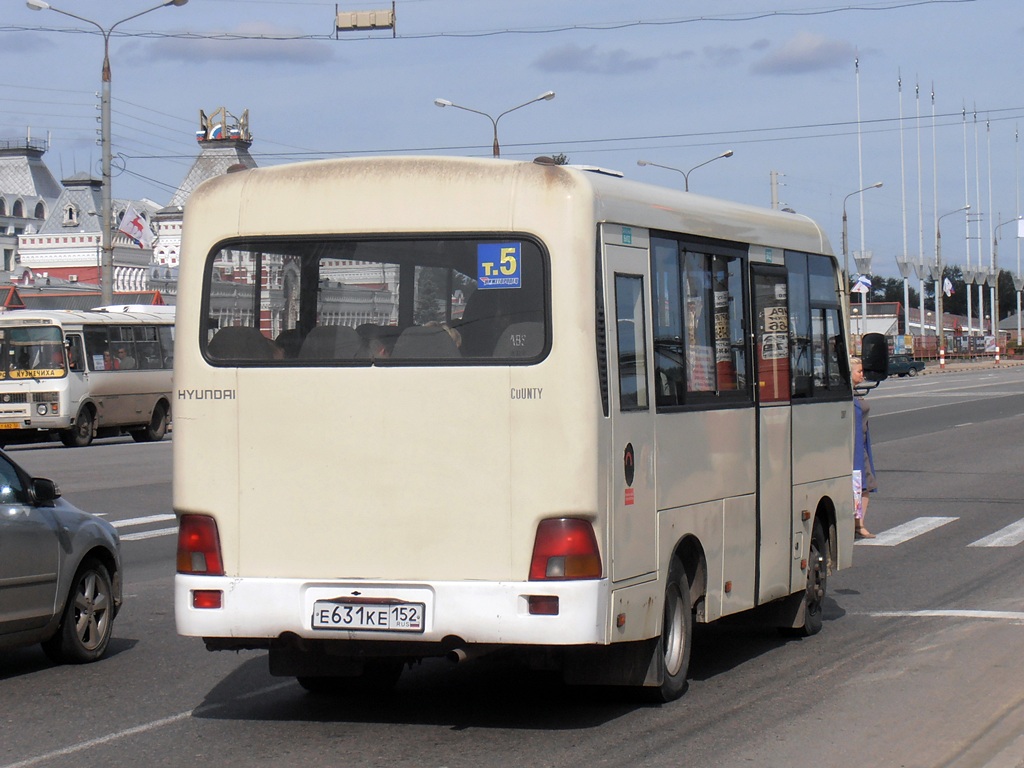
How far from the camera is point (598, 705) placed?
7.70 m

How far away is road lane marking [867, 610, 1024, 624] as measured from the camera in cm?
1053

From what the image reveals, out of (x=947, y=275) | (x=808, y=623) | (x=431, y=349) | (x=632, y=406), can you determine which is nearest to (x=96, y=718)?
(x=431, y=349)

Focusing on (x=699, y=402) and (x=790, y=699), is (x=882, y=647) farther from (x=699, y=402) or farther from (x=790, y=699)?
(x=699, y=402)

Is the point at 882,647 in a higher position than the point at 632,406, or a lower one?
lower

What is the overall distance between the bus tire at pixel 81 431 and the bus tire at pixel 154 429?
200 cm

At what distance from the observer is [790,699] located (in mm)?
7891

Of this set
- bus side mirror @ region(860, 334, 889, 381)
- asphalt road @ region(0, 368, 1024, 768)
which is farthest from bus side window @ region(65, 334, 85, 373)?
bus side mirror @ region(860, 334, 889, 381)

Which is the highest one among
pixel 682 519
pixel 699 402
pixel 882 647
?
pixel 699 402

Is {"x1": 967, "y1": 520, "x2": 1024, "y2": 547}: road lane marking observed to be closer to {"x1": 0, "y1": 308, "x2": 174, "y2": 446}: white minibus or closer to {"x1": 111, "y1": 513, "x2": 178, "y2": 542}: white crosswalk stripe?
{"x1": 111, "y1": 513, "x2": 178, "y2": 542}: white crosswalk stripe

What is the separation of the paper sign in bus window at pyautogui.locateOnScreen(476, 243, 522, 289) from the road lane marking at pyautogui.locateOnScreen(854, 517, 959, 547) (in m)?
9.00

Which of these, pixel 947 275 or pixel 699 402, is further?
pixel 947 275

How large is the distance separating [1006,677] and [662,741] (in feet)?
8.33

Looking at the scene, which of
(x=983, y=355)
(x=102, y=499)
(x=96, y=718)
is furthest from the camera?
(x=983, y=355)

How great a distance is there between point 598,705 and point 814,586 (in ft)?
9.12
